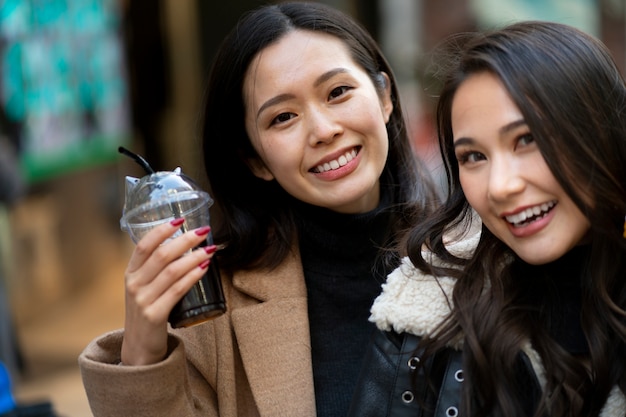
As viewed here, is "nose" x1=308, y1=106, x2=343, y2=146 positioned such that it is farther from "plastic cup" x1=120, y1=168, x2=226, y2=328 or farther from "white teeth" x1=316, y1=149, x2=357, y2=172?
"plastic cup" x1=120, y1=168, x2=226, y2=328

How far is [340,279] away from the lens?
3.14 m

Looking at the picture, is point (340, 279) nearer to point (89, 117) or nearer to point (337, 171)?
point (337, 171)

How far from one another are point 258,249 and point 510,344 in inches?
37.9

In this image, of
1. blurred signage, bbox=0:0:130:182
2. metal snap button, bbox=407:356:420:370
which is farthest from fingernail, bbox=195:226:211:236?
blurred signage, bbox=0:0:130:182

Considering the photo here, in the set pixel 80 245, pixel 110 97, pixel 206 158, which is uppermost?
pixel 206 158

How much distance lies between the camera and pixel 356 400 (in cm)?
258

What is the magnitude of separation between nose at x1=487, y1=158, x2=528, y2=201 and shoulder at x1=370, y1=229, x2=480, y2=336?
→ 1.22 feet

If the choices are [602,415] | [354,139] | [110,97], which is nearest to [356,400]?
[602,415]

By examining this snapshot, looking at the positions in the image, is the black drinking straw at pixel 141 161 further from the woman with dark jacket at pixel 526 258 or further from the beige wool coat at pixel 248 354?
the woman with dark jacket at pixel 526 258

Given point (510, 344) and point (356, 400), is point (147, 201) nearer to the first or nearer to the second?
point (356, 400)

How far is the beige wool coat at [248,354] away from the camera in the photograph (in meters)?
2.67

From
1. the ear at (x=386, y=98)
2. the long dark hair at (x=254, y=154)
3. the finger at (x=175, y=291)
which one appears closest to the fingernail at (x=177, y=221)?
the finger at (x=175, y=291)

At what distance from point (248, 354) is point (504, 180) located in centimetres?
101

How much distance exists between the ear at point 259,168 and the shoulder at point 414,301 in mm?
638
